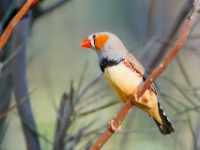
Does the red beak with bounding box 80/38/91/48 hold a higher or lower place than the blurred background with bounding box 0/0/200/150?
higher

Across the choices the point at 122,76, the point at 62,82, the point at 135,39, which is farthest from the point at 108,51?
the point at 62,82

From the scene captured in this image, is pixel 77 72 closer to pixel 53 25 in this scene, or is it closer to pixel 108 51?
pixel 53 25

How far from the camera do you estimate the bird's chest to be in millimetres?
822

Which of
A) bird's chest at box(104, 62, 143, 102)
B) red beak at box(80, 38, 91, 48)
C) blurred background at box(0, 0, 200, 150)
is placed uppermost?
red beak at box(80, 38, 91, 48)

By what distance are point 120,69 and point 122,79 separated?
0.8 inches

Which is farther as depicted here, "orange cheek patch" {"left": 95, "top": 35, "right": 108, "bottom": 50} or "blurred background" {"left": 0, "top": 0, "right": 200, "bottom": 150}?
"blurred background" {"left": 0, "top": 0, "right": 200, "bottom": 150}

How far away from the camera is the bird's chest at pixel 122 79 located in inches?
32.4

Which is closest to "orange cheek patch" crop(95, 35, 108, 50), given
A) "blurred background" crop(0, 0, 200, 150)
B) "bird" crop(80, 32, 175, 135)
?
"bird" crop(80, 32, 175, 135)

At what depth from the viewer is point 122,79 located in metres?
0.83

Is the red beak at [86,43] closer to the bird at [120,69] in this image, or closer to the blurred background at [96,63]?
the bird at [120,69]

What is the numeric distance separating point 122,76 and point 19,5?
0.36 m

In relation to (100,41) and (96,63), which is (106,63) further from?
(96,63)

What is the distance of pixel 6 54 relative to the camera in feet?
3.66

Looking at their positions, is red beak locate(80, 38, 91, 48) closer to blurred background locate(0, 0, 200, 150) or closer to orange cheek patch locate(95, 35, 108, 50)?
orange cheek patch locate(95, 35, 108, 50)
